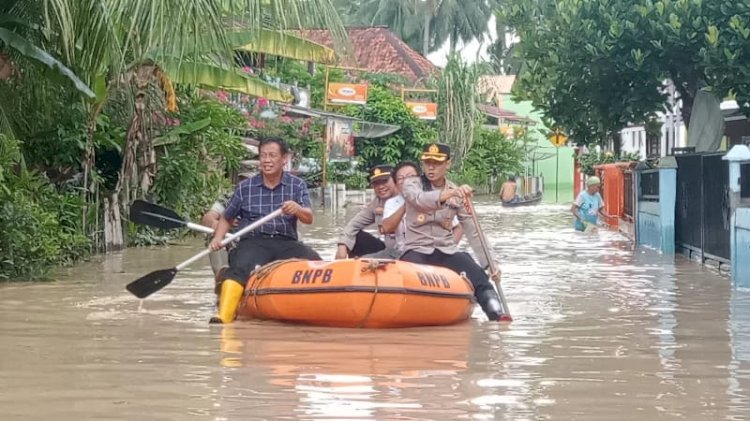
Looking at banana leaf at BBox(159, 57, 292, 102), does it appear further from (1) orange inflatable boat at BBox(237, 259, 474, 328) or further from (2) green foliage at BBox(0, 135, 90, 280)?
(1) orange inflatable boat at BBox(237, 259, 474, 328)

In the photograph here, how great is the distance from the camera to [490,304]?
1092 centimetres

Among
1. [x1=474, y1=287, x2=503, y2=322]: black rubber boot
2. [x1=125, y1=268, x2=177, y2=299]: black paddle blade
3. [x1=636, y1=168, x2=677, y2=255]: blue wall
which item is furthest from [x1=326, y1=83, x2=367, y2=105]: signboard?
[x1=474, y1=287, x2=503, y2=322]: black rubber boot

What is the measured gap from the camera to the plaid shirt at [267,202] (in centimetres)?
1113

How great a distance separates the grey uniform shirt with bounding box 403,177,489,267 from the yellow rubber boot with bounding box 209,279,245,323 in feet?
4.63

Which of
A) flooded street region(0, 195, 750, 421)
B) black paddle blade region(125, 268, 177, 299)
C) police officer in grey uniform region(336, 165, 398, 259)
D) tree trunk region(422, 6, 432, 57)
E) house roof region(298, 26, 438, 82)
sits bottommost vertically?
flooded street region(0, 195, 750, 421)

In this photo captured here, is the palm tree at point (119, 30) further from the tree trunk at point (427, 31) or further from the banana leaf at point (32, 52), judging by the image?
the tree trunk at point (427, 31)

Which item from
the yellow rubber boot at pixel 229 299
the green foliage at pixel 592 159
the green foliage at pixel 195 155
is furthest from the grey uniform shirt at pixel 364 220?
the green foliage at pixel 592 159

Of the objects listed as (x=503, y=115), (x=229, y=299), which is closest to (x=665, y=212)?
(x=229, y=299)

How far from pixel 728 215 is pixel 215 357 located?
804cm

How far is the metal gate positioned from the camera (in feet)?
52.2

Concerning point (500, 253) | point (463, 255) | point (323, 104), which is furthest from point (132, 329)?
point (323, 104)

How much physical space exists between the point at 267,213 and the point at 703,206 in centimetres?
781

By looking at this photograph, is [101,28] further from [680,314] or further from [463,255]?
[680,314]

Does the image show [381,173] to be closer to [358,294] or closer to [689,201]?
[358,294]
